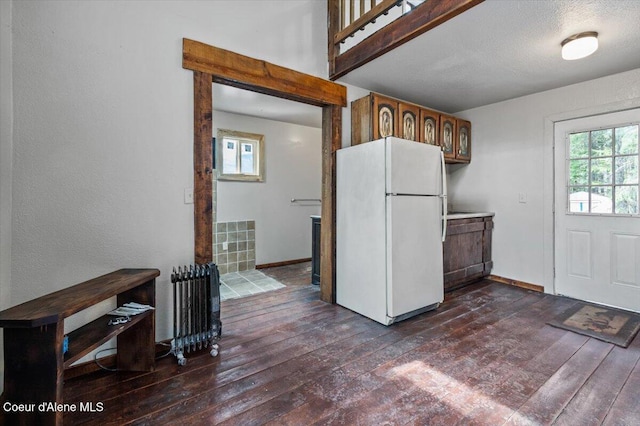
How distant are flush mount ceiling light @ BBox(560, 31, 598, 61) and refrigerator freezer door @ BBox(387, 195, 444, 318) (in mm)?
1466

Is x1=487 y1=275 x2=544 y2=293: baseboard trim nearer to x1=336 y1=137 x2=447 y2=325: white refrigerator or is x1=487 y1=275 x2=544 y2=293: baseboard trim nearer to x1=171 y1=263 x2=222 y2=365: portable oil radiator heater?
x1=336 y1=137 x2=447 y2=325: white refrigerator

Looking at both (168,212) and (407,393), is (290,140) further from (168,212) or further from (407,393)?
(407,393)

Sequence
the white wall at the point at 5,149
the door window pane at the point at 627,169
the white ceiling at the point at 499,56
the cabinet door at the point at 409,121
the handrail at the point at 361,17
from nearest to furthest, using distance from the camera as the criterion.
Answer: the white wall at the point at 5,149 → the white ceiling at the point at 499,56 → the handrail at the point at 361,17 → the door window pane at the point at 627,169 → the cabinet door at the point at 409,121

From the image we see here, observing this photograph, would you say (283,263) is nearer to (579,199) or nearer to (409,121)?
(409,121)

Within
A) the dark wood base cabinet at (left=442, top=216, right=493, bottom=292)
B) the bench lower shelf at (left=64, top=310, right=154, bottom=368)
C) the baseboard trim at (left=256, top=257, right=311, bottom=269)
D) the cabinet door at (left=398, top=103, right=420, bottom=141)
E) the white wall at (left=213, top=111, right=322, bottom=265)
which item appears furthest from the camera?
the baseboard trim at (left=256, top=257, right=311, bottom=269)

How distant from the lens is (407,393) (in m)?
1.61

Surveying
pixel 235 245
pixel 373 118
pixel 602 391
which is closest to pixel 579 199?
pixel 602 391

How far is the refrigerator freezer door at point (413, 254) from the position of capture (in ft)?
7.99

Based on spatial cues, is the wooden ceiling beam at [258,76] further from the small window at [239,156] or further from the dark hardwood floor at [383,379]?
the dark hardwood floor at [383,379]

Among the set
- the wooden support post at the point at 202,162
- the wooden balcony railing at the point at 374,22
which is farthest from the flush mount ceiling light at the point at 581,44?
the wooden support post at the point at 202,162

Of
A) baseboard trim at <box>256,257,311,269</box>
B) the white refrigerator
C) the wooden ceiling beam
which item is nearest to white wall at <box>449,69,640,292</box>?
the white refrigerator

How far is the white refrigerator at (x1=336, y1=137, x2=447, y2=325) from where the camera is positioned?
2447 millimetres

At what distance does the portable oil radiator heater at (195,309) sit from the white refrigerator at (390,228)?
4.26 ft

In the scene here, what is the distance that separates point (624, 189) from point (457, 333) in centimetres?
226
